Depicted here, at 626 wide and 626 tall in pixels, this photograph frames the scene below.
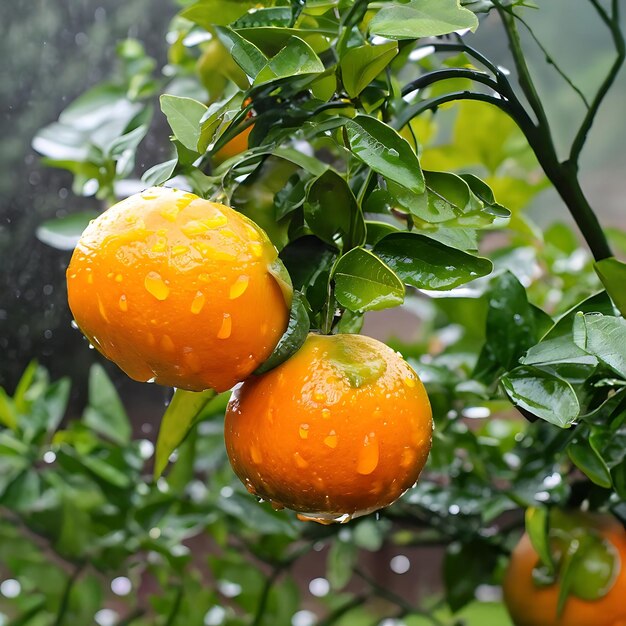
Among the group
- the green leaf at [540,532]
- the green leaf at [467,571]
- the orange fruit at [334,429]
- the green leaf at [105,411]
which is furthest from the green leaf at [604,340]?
the green leaf at [105,411]

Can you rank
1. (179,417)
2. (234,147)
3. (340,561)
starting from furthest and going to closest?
(340,561) → (234,147) → (179,417)

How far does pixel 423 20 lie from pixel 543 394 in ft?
0.82

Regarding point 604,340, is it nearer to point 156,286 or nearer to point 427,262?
point 427,262

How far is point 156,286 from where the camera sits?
1.34 feet

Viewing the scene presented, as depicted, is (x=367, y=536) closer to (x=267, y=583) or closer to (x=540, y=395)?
(x=267, y=583)

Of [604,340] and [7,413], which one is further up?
[604,340]

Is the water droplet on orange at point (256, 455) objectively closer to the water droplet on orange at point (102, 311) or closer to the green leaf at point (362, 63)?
the water droplet on orange at point (102, 311)

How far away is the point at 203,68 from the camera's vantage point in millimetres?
758

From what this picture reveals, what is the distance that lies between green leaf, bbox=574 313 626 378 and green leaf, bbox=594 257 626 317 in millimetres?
44

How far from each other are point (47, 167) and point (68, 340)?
26 centimetres

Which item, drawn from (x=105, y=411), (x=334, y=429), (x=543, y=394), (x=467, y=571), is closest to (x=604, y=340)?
(x=543, y=394)

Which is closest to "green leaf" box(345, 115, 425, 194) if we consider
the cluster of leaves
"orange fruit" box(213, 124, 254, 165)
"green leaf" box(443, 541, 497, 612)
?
the cluster of leaves

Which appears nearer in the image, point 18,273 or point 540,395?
point 540,395

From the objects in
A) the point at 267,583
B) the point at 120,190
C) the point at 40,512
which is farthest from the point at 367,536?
the point at 120,190
